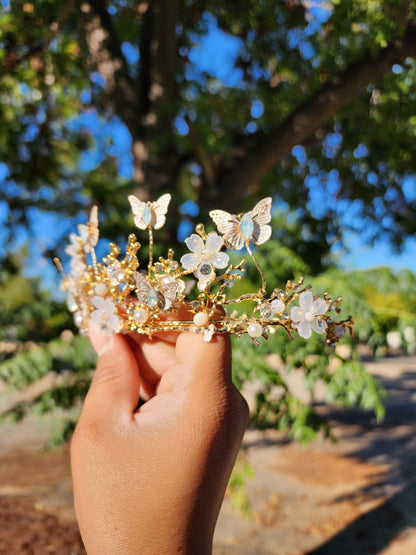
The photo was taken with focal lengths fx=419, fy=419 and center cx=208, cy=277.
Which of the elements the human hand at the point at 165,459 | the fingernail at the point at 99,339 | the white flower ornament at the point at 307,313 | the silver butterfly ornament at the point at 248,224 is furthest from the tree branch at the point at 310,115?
the human hand at the point at 165,459

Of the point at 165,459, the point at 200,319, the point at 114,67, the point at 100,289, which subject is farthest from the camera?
the point at 114,67

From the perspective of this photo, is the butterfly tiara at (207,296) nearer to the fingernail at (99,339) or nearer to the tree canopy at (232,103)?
the fingernail at (99,339)

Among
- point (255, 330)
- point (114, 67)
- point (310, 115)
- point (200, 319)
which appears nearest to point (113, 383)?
point (200, 319)

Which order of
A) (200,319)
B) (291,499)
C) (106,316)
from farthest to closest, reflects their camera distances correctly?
(291,499)
(106,316)
(200,319)

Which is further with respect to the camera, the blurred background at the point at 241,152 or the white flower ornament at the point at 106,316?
the blurred background at the point at 241,152

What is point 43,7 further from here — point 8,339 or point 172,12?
point 8,339

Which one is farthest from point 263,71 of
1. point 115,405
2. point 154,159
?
point 115,405

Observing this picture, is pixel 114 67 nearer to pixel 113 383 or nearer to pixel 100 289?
pixel 100 289
